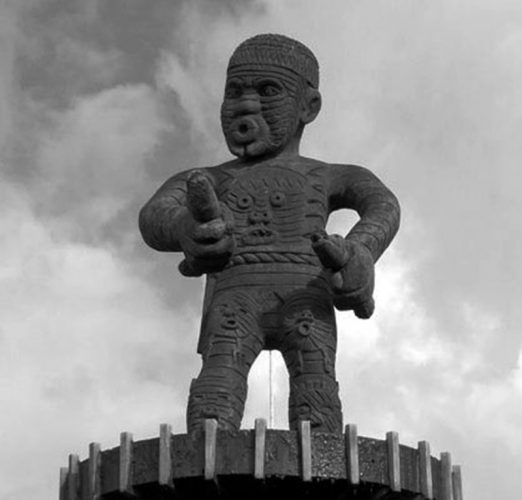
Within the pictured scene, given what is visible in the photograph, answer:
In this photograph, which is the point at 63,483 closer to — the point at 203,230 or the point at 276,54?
the point at 203,230

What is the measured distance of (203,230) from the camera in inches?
419

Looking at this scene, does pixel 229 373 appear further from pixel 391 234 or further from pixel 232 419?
pixel 391 234

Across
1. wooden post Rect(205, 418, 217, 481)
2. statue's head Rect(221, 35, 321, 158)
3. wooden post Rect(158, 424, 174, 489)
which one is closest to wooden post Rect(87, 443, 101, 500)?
wooden post Rect(158, 424, 174, 489)

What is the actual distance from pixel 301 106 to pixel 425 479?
3.05 metres

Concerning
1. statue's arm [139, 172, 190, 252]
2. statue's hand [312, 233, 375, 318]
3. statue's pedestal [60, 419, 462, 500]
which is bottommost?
statue's pedestal [60, 419, 462, 500]

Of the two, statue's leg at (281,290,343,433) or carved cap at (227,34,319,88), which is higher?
carved cap at (227,34,319,88)

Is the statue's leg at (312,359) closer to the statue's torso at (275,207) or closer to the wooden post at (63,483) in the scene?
the statue's torso at (275,207)

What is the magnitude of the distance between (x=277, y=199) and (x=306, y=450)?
217cm

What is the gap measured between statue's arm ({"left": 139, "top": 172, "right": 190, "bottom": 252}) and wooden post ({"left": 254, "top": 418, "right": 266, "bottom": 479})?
5.83ft

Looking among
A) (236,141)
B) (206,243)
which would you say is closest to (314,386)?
(206,243)

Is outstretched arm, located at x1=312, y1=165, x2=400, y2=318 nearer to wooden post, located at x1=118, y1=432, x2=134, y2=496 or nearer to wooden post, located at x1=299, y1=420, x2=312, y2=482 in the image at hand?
wooden post, located at x1=299, y1=420, x2=312, y2=482

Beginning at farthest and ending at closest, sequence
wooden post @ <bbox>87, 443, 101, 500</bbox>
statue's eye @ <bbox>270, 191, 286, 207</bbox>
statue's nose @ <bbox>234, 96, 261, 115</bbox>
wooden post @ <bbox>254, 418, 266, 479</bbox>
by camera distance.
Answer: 1. statue's nose @ <bbox>234, 96, 261, 115</bbox>
2. statue's eye @ <bbox>270, 191, 286, 207</bbox>
3. wooden post @ <bbox>87, 443, 101, 500</bbox>
4. wooden post @ <bbox>254, 418, 266, 479</bbox>

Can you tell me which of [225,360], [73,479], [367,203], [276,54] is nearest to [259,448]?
[225,360]

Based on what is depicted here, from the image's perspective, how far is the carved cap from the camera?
37.7 ft
